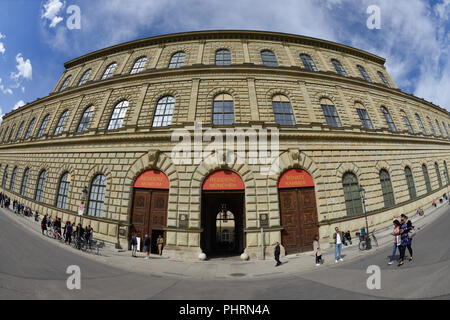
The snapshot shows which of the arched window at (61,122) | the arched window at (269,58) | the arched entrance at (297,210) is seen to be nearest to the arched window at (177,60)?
the arched window at (269,58)

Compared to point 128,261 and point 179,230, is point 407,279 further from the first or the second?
point 128,261

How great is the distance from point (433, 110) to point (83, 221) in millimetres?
53721

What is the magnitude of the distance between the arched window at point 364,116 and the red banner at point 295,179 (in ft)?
33.9

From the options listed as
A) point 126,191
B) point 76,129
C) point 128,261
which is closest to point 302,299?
point 128,261

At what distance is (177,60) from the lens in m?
18.9

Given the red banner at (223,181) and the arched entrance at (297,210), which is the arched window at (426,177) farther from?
the red banner at (223,181)

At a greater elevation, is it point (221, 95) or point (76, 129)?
point (221, 95)

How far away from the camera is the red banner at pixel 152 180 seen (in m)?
14.3

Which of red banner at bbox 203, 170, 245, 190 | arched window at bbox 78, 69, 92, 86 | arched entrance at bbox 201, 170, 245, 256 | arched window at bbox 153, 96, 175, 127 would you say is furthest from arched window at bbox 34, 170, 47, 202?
red banner at bbox 203, 170, 245, 190

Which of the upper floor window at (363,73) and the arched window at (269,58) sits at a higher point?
the upper floor window at (363,73)

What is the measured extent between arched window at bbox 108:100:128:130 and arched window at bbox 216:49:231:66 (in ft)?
35.1

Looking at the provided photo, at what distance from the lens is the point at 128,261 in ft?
37.3

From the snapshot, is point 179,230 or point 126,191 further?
point 126,191

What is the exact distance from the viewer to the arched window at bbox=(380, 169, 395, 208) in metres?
17.3
